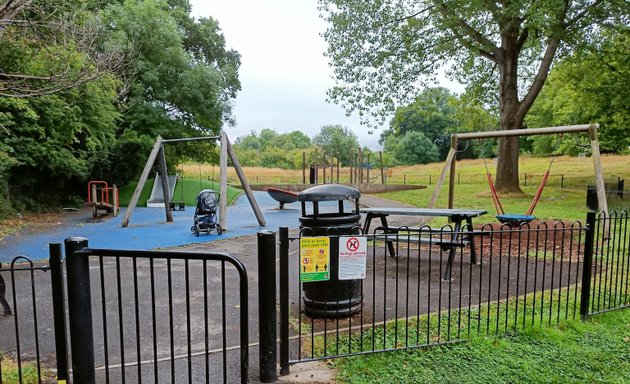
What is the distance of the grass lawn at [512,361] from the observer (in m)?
2.93

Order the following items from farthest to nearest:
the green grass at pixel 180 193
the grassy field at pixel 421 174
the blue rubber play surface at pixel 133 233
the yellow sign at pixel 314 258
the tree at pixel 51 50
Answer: the grassy field at pixel 421 174 → the green grass at pixel 180 193 → the blue rubber play surface at pixel 133 233 → the tree at pixel 51 50 → the yellow sign at pixel 314 258

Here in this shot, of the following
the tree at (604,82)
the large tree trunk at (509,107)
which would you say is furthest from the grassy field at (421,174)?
the large tree trunk at (509,107)

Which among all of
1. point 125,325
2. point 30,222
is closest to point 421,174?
point 30,222

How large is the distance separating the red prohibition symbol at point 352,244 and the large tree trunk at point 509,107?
51.3ft

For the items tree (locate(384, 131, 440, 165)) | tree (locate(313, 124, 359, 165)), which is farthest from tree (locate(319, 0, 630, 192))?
tree (locate(384, 131, 440, 165))

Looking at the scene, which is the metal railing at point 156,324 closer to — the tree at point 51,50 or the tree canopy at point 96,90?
the tree canopy at point 96,90

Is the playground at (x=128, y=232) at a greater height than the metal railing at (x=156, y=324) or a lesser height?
lesser

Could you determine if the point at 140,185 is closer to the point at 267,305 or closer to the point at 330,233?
the point at 330,233

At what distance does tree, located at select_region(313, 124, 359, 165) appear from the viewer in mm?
60434

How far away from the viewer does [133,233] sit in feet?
33.9

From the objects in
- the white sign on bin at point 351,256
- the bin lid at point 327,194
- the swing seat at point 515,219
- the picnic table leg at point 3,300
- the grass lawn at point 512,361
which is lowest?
the grass lawn at point 512,361

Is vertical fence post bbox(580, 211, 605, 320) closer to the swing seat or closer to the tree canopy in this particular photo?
the swing seat

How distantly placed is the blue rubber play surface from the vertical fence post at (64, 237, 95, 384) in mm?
6209

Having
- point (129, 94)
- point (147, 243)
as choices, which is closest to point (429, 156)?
point (129, 94)
